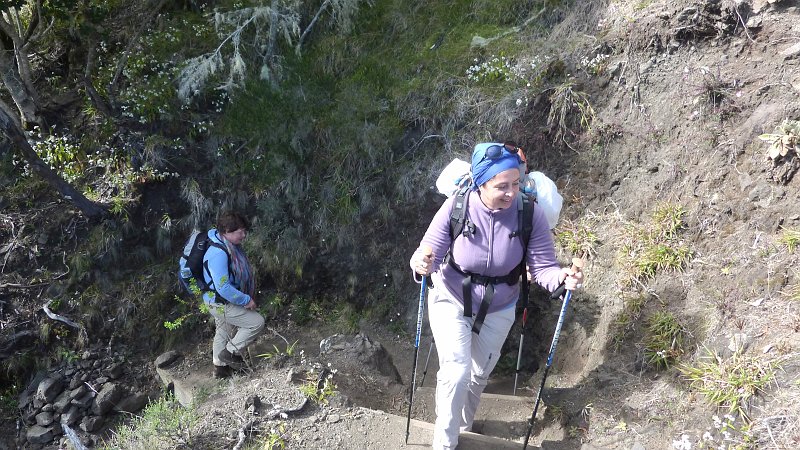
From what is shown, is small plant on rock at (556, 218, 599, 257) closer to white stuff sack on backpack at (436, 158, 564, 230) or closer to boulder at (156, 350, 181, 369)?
white stuff sack on backpack at (436, 158, 564, 230)

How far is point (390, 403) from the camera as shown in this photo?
637cm

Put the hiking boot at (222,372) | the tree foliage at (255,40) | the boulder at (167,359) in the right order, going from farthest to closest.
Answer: the tree foliage at (255,40), the boulder at (167,359), the hiking boot at (222,372)

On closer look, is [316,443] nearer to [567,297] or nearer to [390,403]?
[390,403]

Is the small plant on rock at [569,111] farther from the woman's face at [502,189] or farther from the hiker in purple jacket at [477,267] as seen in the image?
the woman's face at [502,189]

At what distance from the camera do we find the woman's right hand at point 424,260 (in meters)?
4.52

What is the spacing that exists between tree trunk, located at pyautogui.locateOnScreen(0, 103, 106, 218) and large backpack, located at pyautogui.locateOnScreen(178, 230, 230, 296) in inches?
140

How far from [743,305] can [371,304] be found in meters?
4.87

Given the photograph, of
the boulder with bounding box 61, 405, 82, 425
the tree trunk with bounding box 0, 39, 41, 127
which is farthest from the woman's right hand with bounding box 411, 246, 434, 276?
the tree trunk with bounding box 0, 39, 41, 127

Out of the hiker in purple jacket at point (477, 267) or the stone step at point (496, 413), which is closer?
the hiker in purple jacket at point (477, 267)

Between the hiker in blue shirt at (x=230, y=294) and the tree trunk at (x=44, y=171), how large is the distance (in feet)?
11.8

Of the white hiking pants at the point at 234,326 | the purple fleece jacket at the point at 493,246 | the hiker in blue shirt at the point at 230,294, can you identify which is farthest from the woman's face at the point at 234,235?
the purple fleece jacket at the point at 493,246

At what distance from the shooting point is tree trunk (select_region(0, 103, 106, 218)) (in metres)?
7.81

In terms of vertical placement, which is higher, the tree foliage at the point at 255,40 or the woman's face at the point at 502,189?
the tree foliage at the point at 255,40

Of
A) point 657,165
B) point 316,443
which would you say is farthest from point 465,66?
point 316,443
